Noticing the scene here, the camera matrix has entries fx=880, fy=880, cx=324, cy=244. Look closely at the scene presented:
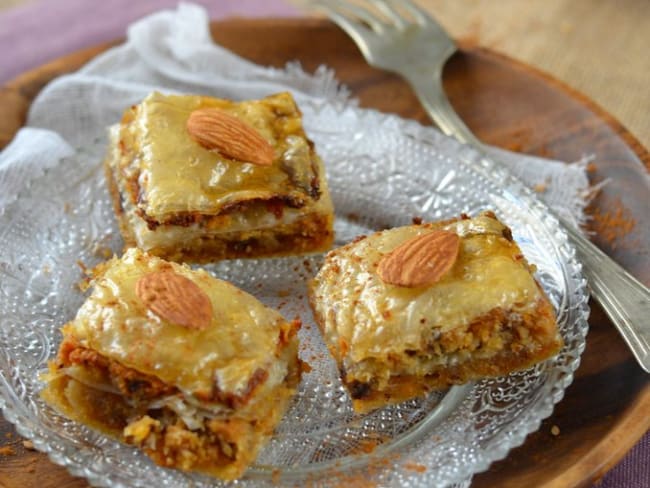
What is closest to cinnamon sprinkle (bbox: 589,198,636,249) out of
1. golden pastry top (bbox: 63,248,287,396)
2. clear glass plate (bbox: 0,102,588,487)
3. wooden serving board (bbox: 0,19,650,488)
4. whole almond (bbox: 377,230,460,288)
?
wooden serving board (bbox: 0,19,650,488)

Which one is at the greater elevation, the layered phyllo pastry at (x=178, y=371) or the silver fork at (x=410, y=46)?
the silver fork at (x=410, y=46)

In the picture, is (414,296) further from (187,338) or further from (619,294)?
(619,294)

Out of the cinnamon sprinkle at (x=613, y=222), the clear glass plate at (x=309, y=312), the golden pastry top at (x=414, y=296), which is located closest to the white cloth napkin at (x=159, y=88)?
the cinnamon sprinkle at (x=613, y=222)

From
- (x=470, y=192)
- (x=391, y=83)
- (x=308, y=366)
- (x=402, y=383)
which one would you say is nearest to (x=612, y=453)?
(x=402, y=383)

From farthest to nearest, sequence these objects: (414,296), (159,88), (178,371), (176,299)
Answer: (159,88) < (414,296) < (176,299) < (178,371)

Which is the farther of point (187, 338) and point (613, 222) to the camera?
point (613, 222)

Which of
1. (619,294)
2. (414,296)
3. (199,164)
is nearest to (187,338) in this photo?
(414,296)

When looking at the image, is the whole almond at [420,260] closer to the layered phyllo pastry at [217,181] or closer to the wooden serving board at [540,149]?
the layered phyllo pastry at [217,181]
